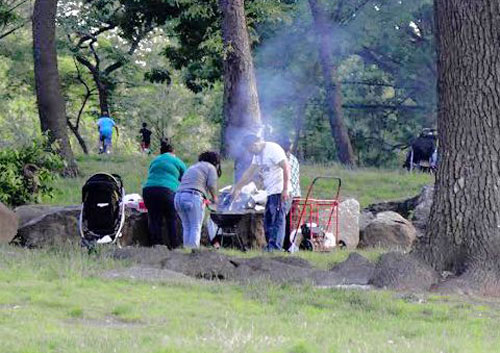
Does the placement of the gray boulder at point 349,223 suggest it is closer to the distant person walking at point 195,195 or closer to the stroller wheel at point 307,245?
the stroller wheel at point 307,245

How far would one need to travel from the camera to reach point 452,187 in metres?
11.8

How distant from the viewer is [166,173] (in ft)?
50.1

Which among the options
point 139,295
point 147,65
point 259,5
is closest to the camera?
point 139,295

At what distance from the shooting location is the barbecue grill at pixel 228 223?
14859 mm

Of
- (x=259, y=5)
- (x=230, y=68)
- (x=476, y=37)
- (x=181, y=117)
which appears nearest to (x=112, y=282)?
(x=476, y=37)

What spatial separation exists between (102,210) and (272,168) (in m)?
2.34

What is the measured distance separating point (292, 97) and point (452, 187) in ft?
111

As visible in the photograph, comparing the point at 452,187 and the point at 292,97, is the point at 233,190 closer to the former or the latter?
the point at 452,187

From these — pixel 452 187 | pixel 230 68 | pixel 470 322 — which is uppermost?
pixel 230 68

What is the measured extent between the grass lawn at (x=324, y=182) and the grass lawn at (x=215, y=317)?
8690mm

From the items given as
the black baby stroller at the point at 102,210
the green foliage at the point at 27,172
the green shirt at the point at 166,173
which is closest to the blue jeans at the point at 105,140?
the green foliage at the point at 27,172

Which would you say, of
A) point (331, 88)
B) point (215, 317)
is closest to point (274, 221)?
point (215, 317)

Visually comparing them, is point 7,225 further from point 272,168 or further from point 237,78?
point 237,78

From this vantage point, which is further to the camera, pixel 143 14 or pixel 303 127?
pixel 303 127
